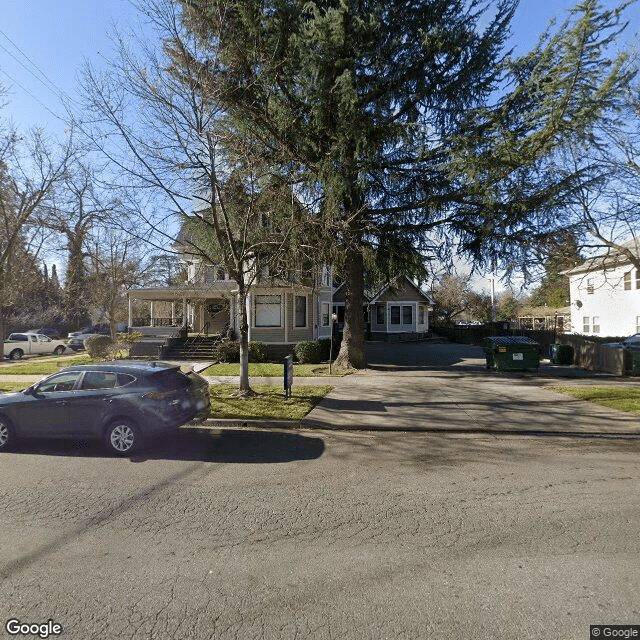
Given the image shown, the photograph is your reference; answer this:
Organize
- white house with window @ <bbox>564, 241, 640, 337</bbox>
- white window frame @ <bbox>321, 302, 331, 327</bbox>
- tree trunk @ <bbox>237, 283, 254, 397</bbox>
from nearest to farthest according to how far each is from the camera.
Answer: tree trunk @ <bbox>237, 283, 254, 397</bbox> → white window frame @ <bbox>321, 302, 331, 327</bbox> → white house with window @ <bbox>564, 241, 640, 337</bbox>

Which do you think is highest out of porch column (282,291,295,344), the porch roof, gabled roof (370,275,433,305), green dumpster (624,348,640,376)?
gabled roof (370,275,433,305)

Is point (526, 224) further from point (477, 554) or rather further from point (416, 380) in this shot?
point (477, 554)

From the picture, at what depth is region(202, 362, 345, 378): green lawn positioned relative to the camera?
1630cm

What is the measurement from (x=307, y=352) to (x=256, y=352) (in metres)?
2.38

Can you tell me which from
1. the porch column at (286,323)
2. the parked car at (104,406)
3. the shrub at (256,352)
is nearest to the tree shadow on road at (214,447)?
the parked car at (104,406)

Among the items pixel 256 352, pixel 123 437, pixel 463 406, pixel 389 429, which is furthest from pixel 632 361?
pixel 123 437

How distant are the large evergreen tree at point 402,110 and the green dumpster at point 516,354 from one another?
11.1ft

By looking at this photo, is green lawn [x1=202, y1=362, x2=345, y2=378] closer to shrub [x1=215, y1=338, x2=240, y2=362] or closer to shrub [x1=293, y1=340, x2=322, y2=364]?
shrub [x1=215, y1=338, x2=240, y2=362]

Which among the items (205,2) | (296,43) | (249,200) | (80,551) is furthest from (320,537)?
(296,43)

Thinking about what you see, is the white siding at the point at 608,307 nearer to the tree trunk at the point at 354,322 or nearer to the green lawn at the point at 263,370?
Result: the tree trunk at the point at 354,322

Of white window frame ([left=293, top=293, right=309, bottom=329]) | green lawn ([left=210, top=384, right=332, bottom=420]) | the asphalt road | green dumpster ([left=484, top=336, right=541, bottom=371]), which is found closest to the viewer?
the asphalt road

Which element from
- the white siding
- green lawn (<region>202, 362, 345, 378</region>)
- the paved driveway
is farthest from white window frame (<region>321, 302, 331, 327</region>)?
the white siding

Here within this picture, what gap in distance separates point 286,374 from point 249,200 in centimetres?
488

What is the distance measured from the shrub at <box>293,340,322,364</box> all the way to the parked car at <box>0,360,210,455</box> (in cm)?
1297
